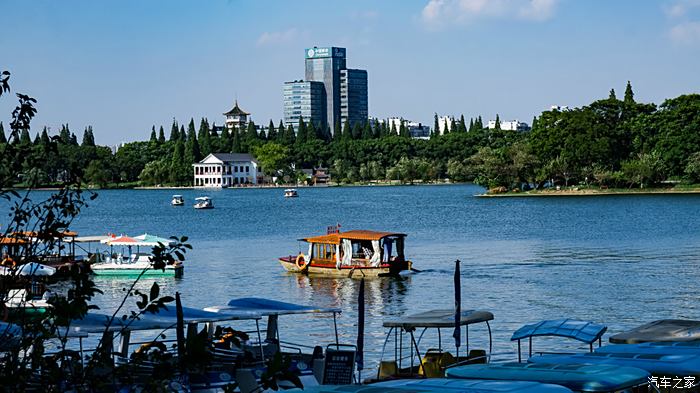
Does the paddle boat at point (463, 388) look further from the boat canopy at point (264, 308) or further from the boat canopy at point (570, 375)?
the boat canopy at point (264, 308)

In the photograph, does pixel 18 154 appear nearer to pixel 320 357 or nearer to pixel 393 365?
pixel 320 357

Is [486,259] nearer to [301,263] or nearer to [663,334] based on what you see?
[301,263]

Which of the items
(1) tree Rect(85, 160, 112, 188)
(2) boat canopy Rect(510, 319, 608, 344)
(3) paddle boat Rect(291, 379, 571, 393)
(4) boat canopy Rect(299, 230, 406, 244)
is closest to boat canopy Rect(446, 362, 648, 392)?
(3) paddle boat Rect(291, 379, 571, 393)

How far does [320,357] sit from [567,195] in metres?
111

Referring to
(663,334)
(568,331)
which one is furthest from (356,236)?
(663,334)

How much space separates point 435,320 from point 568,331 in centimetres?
289

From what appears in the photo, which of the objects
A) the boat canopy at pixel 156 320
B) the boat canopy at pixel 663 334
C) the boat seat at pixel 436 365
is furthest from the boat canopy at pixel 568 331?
the boat canopy at pixel 156 320

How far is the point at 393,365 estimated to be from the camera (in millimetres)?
20766

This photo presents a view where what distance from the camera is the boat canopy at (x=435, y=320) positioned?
20.7m

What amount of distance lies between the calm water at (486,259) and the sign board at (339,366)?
755 centimetres

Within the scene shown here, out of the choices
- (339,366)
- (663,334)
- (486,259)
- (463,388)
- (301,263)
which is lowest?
(486,259)

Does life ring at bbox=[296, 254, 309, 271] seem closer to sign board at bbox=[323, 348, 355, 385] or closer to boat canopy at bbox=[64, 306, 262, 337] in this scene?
boat canopy at bbox=[64, 306, 262, 337]

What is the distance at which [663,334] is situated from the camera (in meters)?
19.7

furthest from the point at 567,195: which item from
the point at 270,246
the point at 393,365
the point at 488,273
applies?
the point at 393,365
